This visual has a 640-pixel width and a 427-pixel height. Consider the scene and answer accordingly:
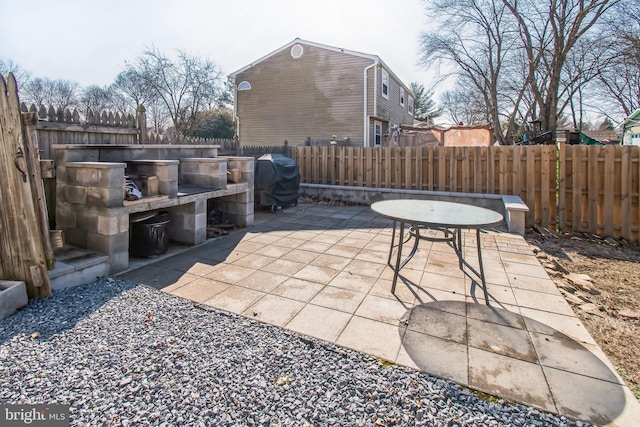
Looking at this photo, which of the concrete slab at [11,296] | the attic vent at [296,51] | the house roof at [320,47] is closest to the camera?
the concrete slab at [11,296]

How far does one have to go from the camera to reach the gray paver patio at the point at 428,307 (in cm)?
202

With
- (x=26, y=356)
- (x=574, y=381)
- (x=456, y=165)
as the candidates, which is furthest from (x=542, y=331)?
(x=456, y=165)

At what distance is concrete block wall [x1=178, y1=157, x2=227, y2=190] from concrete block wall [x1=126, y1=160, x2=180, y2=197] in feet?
3.04

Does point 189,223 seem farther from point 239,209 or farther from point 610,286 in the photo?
point 610,286

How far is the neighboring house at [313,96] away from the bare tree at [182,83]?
→ 3.72m

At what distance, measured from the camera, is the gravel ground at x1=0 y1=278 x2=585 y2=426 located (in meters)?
1.74

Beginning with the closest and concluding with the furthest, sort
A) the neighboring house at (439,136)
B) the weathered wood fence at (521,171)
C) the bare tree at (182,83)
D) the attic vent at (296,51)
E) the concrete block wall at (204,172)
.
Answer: the weathered wood fence at (521,171) < the concrete block wall at (204,172) < the neighboring house at (439,136) < the attic vent at (296,51) < the bare tree at (182,83)

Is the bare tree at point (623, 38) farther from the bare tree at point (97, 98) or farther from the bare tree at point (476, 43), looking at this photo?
the bare tree at point (97, 98)

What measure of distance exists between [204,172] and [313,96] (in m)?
11.2

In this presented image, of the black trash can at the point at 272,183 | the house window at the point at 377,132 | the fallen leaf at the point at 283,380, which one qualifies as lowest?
the fallen leaf at the point at 283,380

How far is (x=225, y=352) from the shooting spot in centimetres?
228

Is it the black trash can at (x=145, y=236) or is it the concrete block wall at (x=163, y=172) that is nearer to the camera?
the black trash can at (x=145, y=236)

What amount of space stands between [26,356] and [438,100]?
39.8 m

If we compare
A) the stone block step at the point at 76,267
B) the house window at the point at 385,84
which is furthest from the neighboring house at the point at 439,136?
the stone block step at the point at 76,267
